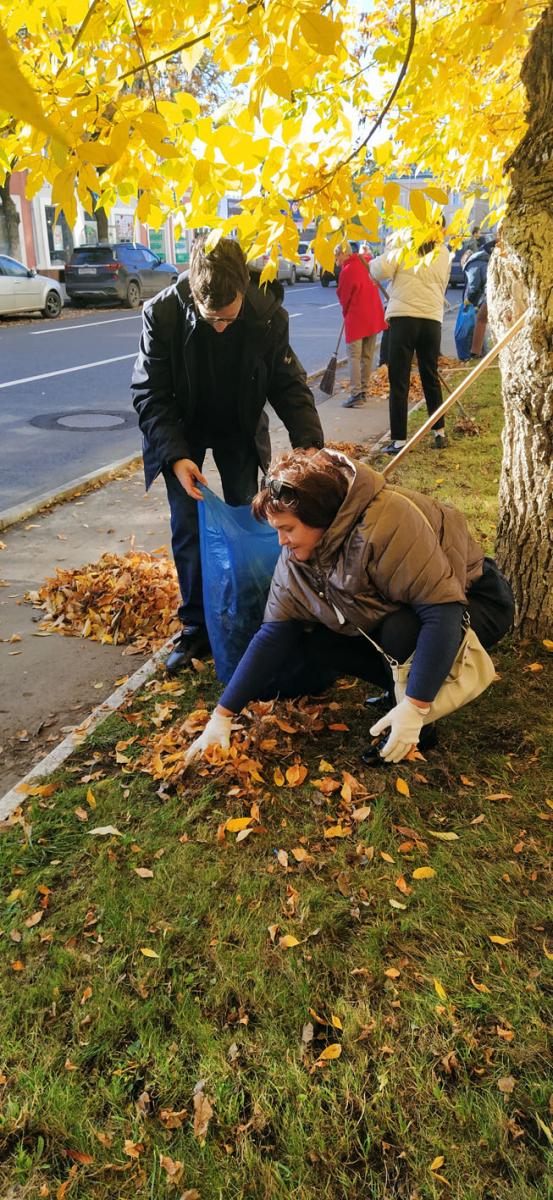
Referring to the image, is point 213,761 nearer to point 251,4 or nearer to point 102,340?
point 251,4

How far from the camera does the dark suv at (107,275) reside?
→ 2272 cm

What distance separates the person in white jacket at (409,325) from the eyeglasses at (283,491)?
198 inches

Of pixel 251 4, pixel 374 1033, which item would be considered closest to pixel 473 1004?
pixel 374 1033

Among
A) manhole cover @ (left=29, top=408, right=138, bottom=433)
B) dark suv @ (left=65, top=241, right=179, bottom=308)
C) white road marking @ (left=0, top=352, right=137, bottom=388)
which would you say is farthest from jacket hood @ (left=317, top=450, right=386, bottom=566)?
dark suv @ (left=65, top=241, right=179, bottom=308)

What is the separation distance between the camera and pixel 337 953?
235 cm

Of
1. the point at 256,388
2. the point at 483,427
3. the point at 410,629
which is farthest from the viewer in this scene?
the point at 483,427

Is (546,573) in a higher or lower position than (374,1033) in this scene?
higher

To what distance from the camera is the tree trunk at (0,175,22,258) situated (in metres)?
24.0

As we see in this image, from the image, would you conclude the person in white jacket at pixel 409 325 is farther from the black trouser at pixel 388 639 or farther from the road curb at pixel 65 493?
the black trouser at pixel 388 639

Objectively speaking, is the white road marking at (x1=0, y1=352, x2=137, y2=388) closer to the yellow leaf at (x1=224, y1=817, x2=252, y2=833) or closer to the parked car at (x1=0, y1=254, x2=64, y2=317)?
the parked car at (x1=0, y1=254, x2=64, y2=317)

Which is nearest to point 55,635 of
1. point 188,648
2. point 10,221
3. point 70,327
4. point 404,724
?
point 188,648

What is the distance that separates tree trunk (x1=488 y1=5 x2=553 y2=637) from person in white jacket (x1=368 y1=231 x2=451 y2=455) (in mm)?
3362

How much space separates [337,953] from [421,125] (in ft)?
10.9

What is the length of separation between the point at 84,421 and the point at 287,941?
7816 millimetres
